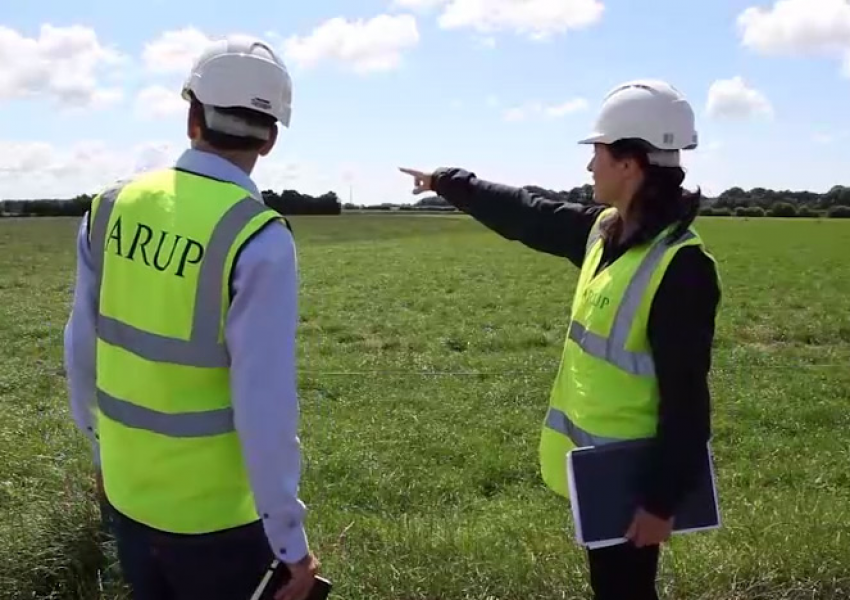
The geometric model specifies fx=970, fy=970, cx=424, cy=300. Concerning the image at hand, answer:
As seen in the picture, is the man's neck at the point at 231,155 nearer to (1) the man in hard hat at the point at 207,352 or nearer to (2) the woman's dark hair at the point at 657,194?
(1) the man in hard hat at the point at 207,352

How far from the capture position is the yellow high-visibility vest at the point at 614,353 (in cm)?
281

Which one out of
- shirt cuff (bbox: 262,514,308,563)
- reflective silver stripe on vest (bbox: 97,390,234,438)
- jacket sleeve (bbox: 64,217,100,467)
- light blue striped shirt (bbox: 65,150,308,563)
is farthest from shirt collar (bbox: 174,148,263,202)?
shirt cuff (bbox: 262,514,308,563)

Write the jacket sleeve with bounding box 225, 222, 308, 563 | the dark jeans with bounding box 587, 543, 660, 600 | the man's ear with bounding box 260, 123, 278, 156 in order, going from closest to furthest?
the jacket sleeve with bounding box 225, 222, 308, 563
the man's ear with bounding box 260, 123, 278, 156
the dark jeans with bounding box 587, 543, 660, 600

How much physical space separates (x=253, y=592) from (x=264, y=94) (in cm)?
122

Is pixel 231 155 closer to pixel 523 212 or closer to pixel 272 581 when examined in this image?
pixel 272 581

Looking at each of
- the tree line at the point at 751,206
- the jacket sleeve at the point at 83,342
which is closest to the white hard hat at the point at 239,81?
the jacket sleeve at the point at 83,342

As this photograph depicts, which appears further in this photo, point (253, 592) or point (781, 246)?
point (781, 246)

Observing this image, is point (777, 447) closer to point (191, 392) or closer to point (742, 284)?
point (191, 392)

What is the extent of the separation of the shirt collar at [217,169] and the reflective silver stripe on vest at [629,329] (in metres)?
1.12

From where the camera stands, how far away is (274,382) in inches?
87.7

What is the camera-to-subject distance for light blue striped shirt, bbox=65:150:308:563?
2184mm

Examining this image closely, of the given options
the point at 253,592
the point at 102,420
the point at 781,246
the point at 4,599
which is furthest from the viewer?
the point at 781,246

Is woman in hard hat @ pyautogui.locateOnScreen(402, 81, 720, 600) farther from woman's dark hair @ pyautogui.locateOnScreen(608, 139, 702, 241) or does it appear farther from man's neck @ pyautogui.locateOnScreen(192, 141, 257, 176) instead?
man's neck @ pyautogui.locateOnScreen(192, 141, 257, 176)

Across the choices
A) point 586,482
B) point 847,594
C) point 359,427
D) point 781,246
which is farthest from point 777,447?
point 781,246
